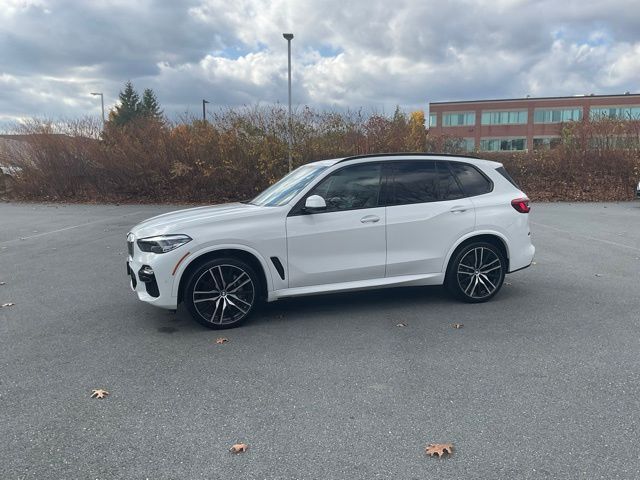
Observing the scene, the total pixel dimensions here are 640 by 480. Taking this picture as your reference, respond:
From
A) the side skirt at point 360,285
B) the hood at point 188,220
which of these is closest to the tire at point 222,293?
the side skirt at point 360,285

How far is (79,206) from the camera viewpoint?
20.5 metres

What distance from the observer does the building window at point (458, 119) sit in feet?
235

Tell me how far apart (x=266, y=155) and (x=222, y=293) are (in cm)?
1595

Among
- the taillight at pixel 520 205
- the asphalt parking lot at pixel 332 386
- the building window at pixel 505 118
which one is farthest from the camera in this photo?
the building window at pixel 505 118

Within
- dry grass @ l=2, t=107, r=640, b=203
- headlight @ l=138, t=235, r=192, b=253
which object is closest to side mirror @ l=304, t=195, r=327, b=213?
headlight @ l=138, t=235, r=192, b=253

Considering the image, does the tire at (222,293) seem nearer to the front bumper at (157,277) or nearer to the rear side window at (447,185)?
the front bumper at (157,277)

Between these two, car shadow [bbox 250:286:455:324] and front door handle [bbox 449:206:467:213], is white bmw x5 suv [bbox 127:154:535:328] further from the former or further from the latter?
car shadow [bbox 250:286:455:324]

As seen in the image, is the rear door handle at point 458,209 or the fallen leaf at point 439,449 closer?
the fallen leaf at point 439,449

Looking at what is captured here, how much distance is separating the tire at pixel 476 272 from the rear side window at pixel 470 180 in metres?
0.63

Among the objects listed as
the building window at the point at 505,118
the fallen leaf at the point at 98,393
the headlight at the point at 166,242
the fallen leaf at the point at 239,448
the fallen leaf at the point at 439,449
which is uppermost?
the building window at the point at 505,118

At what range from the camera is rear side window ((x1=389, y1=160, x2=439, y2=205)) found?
572 centimetres

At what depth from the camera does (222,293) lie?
5.17m

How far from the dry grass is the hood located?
50.3ft

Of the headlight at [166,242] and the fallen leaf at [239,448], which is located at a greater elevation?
the headlight at [166,242]
